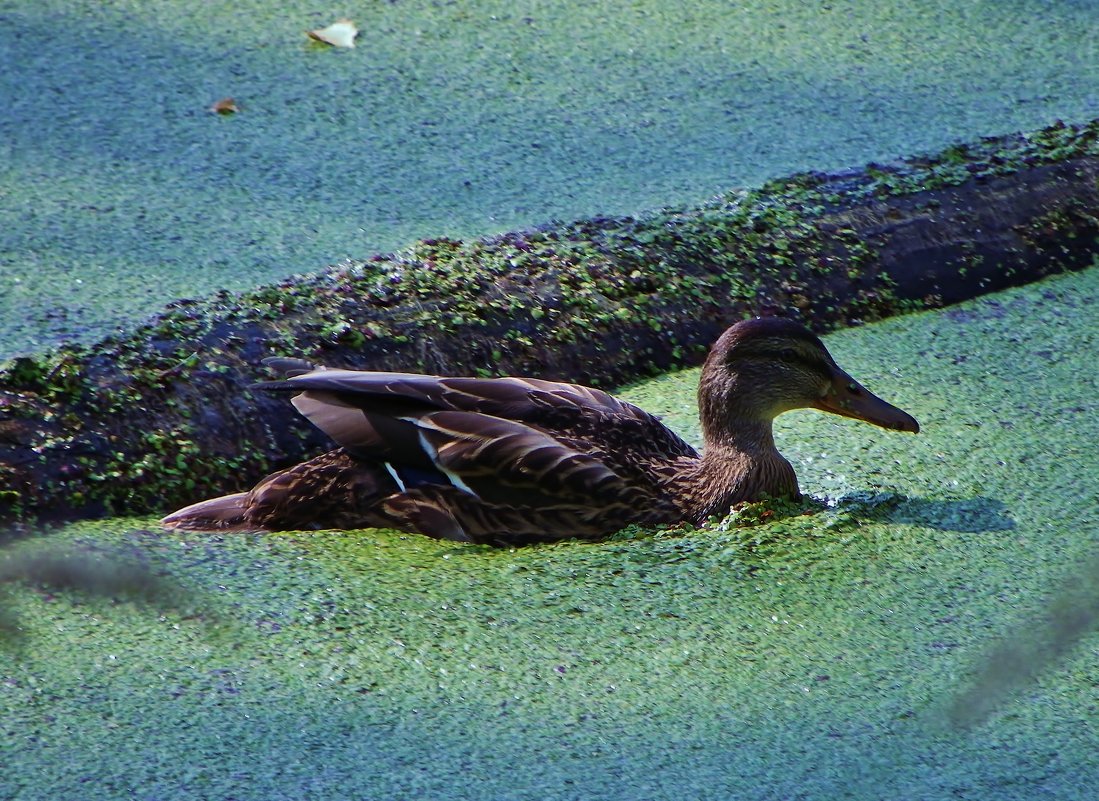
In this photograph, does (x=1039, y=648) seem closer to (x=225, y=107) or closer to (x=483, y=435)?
(x=483, y=435)

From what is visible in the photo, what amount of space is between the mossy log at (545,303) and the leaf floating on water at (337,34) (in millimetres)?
1450

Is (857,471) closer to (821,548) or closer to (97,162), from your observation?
(821,548)

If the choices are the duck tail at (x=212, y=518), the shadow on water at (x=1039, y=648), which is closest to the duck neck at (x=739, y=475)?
the duck tail at (x=212, y=518)

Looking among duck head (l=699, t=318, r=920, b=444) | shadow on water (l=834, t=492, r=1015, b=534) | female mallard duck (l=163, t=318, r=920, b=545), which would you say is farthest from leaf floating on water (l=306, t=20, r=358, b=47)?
shadow on water (l=834, t=492, r=1015, b=534)

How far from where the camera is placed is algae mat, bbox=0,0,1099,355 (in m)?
3.62

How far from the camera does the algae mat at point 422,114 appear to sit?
362cm

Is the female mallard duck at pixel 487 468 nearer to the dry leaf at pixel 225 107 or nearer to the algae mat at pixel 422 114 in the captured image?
the algae mat at pixel 422 114

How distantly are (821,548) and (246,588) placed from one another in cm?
104

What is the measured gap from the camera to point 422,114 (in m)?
4.29

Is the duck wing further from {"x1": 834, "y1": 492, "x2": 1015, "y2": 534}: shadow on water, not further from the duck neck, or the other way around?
{"x1": 834, "y1": 492, "x2": 1015, "y2": 534}: shadow on water

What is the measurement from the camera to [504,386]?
9.21 feet

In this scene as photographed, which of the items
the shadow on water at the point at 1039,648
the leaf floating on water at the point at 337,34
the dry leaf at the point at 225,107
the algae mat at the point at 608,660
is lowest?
the algae mat at the point at 608,660

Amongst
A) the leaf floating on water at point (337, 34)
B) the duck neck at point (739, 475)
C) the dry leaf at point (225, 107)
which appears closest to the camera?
the duck neck at point (739, 475)

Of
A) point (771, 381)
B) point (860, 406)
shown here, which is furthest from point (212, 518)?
point (860, 406)
